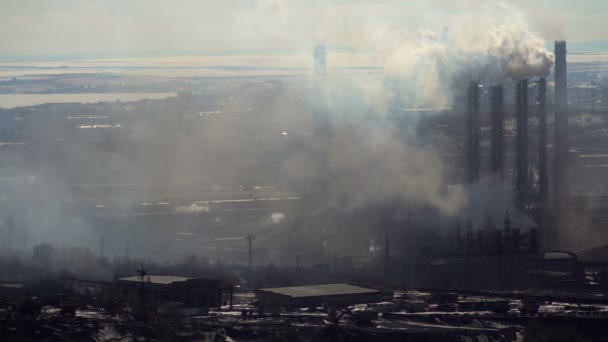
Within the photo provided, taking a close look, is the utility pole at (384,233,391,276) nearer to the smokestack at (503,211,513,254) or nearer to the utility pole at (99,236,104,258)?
the smokestack at (503,211,513,254)

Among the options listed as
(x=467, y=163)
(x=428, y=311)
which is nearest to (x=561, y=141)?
(x=467, y=163)

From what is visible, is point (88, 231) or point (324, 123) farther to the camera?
point (324, 123)

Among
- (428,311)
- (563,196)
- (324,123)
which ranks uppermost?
(324,123)

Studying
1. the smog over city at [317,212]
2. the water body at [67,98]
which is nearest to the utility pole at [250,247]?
the smog over city at [317,212]

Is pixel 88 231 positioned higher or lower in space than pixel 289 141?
Answer: lower

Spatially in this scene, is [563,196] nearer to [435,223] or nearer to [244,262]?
[435,223]

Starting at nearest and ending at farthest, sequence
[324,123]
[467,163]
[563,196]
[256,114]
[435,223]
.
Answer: [435,223] < [467,163] < [563,196] < [324,123] < [256,114]
